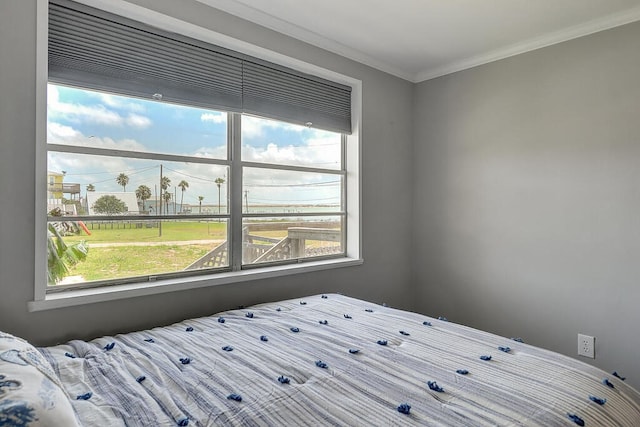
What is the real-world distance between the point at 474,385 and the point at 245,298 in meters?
1.51

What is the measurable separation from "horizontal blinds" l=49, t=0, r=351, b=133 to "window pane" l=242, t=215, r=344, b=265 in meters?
0.72

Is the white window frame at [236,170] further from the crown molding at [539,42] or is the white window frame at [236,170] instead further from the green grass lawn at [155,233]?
the crown molding at [539,42]

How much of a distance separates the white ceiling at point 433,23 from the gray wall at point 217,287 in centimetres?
11

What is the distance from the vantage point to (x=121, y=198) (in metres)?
2.00

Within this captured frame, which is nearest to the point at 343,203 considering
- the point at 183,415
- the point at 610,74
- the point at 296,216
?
the point at 296,216

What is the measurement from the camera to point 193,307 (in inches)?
83.9

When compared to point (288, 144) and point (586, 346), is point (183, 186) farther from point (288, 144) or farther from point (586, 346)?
point (586, 346)

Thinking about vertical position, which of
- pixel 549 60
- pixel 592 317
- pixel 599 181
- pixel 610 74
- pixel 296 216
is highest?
pixel 549 60

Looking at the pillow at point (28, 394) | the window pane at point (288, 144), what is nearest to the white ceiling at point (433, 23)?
the window pane at point (288, 144)

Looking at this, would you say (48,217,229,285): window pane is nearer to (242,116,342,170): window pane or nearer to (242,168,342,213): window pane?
(242,168,342,213): window pane

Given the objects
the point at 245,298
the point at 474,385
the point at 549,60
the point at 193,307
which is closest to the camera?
the point at 474,385

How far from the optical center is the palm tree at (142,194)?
6.74 ft

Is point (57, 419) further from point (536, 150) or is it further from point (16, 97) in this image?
point (536, 150)

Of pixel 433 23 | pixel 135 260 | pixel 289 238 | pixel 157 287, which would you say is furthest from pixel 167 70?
pixel 433 23
